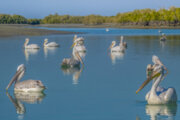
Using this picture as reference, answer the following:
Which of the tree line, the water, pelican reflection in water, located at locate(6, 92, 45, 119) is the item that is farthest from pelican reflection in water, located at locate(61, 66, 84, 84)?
the tree line

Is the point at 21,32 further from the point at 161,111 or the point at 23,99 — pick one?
the point at 161,111

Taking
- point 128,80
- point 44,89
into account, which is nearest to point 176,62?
point 128,80

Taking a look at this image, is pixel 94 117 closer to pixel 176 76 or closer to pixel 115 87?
pixel 115 87

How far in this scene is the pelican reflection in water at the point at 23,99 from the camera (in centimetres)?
718

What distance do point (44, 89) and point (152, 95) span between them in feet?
8.08

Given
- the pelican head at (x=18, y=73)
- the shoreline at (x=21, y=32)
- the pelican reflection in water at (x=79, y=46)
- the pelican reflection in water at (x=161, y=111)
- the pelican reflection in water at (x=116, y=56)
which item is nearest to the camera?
the pelican reflection in water at (x=161, y=111)

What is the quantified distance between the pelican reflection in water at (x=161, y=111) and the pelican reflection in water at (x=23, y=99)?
2204 mm

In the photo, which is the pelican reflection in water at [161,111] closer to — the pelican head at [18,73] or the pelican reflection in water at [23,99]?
the pelican reflection in water at [23,99]

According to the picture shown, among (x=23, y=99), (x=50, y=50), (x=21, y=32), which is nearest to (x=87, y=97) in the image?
(x=23, y=99)

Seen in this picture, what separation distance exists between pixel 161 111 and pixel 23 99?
9.16ft

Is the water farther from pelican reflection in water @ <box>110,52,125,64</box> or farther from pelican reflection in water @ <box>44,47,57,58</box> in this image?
pelican reflection in water @ <box>44,47,57,58</box>

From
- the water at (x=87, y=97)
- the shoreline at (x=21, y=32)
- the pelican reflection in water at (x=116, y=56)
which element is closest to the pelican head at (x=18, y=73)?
the water at (x=87, y=97)

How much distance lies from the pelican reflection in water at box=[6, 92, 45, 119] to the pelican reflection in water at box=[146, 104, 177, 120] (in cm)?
220

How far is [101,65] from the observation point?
12.9 metres
